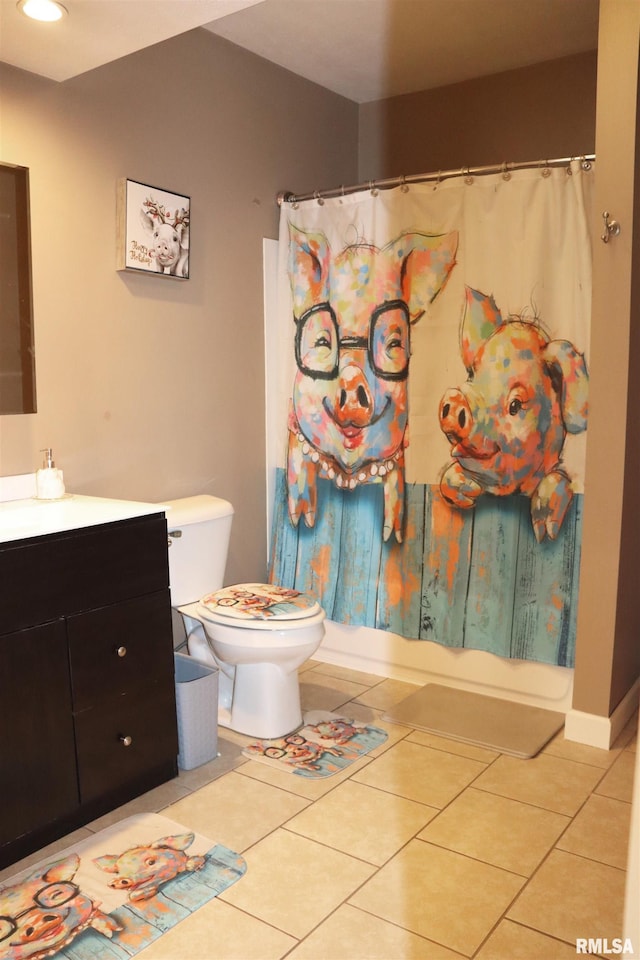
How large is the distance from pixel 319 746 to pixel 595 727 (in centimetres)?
87

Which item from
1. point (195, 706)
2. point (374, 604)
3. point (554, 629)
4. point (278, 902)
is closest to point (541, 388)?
point (554, 629)

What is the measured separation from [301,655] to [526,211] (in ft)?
5.35

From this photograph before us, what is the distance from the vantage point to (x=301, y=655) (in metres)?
2.55

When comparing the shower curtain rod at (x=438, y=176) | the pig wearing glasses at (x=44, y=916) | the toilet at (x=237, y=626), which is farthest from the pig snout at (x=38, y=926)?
the shower curtain rod at (x=438, y=176)

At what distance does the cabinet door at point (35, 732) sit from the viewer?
6.17 feet

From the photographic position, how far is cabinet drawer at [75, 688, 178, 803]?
2066 mm

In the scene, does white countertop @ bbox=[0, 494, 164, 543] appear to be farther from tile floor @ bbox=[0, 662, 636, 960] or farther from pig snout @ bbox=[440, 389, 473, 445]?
pig snout @ bbox=[440, 389, 473, 445]

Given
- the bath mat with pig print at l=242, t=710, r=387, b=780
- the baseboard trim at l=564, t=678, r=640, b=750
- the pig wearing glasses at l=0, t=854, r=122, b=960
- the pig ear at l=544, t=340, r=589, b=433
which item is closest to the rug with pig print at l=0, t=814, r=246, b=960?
the pig wearing glasses at l=0, t=854, r=122, b=960

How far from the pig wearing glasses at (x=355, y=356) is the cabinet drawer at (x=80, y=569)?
1.04 m

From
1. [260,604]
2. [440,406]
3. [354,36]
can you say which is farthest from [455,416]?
[354,36]

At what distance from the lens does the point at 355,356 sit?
120 inches

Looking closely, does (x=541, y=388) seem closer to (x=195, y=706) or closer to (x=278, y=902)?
(x=195, y=706)

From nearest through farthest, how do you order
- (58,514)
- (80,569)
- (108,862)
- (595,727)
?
(108,862)
(80,569)
(58,514)
(595,727)

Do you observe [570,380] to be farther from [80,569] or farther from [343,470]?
[80,569]
